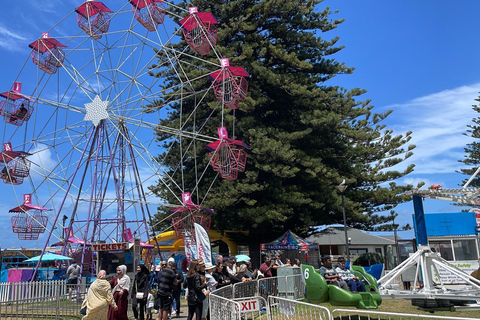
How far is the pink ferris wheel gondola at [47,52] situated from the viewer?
20.2 metres

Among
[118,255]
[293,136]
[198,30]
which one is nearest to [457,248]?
[293,136]

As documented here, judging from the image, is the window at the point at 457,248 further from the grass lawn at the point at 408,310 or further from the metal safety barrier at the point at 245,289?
the metal safety barrier at the point at 245,289

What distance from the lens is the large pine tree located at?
2573 cm

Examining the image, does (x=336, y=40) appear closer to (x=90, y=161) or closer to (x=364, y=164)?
(x=364, y=164)

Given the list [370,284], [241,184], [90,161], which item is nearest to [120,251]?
→ [90,161]

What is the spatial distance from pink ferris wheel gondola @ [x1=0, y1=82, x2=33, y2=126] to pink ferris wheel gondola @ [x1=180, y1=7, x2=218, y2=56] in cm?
787

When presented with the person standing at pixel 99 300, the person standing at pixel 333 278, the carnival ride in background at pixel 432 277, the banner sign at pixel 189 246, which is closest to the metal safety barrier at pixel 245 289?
the person standing at pixel 333 278

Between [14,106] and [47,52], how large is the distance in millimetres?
2857

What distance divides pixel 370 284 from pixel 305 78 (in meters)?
18.8

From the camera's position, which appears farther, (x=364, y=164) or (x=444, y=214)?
(x=364, y=164)

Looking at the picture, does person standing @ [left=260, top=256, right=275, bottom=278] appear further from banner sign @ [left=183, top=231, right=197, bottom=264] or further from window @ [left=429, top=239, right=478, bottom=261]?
window @ [left=429, top=239, right=478, bottom=261]

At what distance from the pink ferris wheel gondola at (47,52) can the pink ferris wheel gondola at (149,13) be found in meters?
3.74

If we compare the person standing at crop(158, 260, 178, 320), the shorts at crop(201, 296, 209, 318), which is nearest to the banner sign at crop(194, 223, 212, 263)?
the person standing at crop(158, 260, 178, 320)

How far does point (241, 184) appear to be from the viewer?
25094 millimetres
